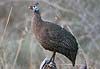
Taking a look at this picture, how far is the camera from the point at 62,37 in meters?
4.42

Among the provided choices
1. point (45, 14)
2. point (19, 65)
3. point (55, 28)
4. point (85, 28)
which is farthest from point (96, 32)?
point (55, 28)

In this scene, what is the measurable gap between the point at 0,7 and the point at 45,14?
133 cm

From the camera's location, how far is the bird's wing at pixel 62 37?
433 centimetres

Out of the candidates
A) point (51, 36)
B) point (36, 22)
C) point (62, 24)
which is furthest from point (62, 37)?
point (62, 24)

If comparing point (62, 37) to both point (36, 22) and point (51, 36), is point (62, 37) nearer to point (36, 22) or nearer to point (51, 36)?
point (51, 36)

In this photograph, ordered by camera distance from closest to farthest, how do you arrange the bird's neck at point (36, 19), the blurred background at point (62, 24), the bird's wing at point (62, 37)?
the bird's wing at point (62, 37), the bird's neck at point (36, 19), the blurred background at point (62, 24)

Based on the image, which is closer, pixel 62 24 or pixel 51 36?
pixel 51 36

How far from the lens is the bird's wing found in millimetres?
4332

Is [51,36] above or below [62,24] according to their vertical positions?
above

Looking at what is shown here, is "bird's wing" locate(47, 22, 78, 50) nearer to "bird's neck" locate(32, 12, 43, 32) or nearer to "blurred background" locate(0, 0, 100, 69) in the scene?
"bird's neck" locate(32, 12, 43, 32)

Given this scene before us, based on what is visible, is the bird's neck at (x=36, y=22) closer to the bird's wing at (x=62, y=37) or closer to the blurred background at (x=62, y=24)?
the bird's wing at (x=62, y=37)

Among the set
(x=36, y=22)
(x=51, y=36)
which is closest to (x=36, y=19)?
(x=36, y=22)

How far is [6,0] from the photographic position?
35.0 ft

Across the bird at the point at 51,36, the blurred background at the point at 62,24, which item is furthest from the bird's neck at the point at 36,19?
the blurred background at the point at 62,24
